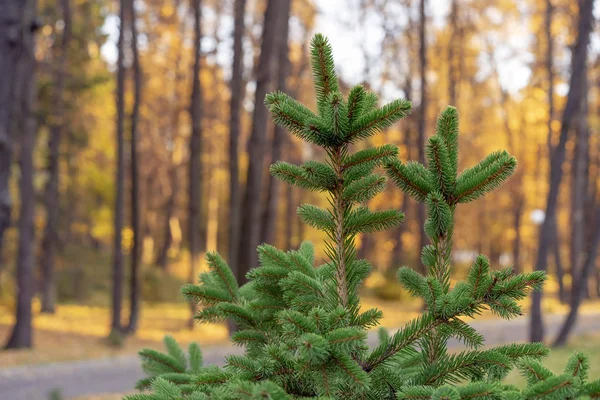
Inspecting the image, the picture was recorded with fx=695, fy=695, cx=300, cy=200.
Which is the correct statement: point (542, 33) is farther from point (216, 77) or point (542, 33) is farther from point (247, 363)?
point (247, 363)

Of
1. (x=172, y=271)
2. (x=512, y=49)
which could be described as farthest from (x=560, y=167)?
(x=172, y=271)

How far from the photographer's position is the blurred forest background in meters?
15.5

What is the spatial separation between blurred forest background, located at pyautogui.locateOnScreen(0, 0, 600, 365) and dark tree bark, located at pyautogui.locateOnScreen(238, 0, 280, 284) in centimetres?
4

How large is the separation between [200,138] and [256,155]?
647 cm

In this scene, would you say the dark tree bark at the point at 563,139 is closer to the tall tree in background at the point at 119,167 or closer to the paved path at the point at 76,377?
the paved path at the point at 76,377

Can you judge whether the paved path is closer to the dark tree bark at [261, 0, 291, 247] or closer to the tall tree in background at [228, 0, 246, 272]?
the dark tree bark at [261, 0, 291, 247]

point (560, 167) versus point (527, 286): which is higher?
point (560, 167)

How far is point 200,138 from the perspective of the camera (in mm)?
21266

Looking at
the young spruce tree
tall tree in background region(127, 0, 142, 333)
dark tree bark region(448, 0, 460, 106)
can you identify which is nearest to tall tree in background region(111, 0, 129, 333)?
tall tree in background region(127, 0, 142, 333)

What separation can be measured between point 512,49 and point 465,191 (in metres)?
28.9

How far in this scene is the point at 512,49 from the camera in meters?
28.9

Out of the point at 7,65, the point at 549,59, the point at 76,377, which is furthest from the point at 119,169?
the point at 549,59

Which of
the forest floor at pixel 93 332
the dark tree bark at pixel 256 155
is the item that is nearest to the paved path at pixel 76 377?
the forest floor at pixel 93 332

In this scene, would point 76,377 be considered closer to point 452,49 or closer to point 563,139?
point 563,139
